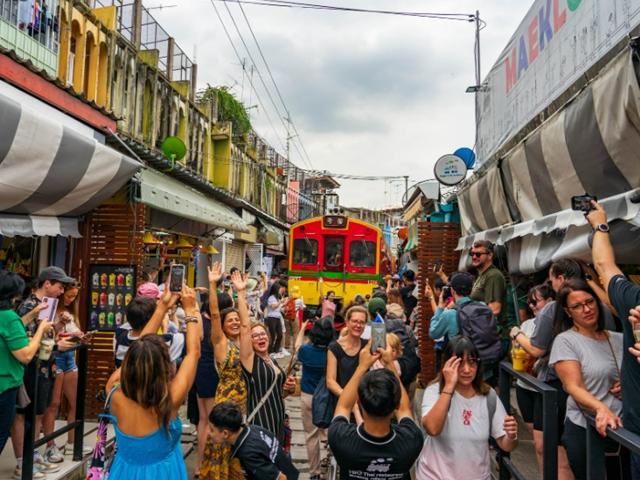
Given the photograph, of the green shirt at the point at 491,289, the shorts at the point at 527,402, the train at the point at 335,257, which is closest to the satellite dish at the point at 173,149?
the train at the point at 335,257

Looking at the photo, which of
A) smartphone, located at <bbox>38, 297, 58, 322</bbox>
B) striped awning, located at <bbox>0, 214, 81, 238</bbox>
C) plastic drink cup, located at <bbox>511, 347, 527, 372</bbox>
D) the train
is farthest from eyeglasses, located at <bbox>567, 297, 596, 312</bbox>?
the train

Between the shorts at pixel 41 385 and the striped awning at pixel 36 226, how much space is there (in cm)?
136

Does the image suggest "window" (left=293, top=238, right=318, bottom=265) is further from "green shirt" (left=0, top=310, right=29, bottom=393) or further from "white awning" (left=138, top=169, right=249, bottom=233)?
"green shirt" (left=0, top=310, right=29, bottom=393)

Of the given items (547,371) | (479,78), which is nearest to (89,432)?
(547,371)

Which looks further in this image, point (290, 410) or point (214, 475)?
point (290, 410)

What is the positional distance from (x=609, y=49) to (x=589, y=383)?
2579mm

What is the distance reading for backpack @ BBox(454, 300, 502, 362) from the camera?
13.7ft

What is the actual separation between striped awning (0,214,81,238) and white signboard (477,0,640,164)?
5394mm

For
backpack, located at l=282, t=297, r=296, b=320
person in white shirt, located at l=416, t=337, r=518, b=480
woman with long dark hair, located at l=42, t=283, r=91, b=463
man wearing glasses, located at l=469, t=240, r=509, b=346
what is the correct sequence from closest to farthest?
person in white shirt, located at l=416, t=337, r=518, b=480 → woman with long dark hair, located at l=42, t=283, r=91, b=463 → man wearing glasses, located at l=469, t=240, r=509, b=346 → backpack, located at l=282, t=297, r=296, b=320

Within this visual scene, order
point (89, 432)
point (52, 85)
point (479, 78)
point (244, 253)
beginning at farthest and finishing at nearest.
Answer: point (244, 253), point (479, 78), point (52, 85), point (89, 432)

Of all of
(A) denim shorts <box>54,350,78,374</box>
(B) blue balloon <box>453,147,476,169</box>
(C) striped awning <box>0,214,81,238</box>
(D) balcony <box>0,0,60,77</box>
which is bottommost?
(A) denim shorts <box>54,350,78,374</box>

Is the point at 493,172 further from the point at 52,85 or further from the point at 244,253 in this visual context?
the point at 244,253

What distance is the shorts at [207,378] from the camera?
15.3 ft

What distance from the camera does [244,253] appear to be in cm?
2223
